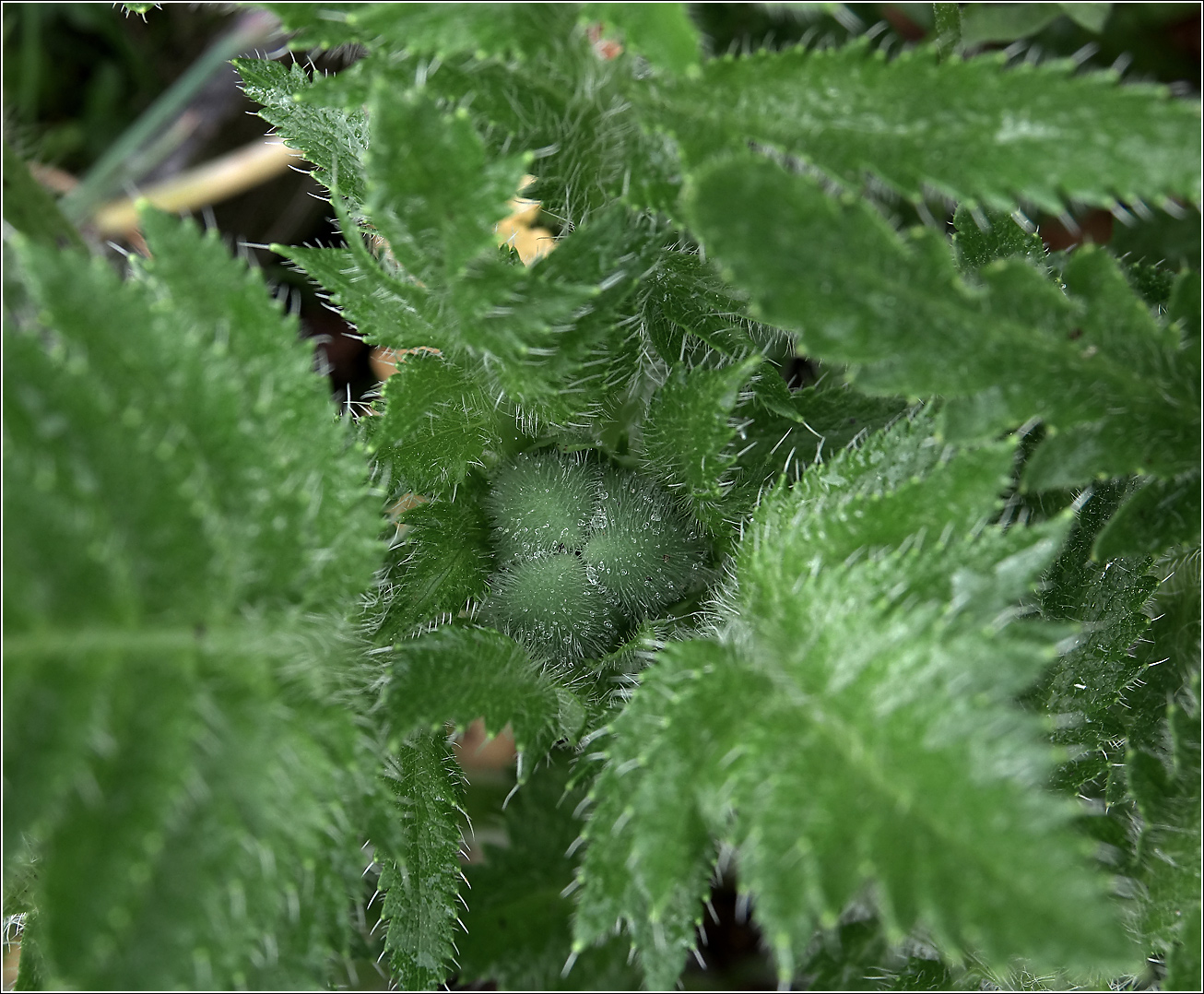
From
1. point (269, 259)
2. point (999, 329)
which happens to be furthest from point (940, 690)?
point (269, 259)

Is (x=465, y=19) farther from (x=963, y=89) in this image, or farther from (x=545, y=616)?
(x=545, y=616)

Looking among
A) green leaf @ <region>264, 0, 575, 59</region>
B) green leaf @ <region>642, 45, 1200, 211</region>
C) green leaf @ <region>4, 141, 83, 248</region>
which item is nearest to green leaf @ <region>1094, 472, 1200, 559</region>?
green leaf @ <region>642, 45, 1200, 211</region>

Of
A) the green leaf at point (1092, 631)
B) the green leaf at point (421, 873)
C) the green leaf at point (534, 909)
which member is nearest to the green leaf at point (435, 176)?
the green leaf at point (421, 873)

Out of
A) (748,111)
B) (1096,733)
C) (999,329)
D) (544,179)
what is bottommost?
(1096,733)

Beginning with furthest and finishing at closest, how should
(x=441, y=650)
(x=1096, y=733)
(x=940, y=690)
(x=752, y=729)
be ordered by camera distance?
(x=1096, y=733), (x=441, y=650), (x=752, y=729), (x=940, y=690)

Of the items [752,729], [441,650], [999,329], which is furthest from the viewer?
[441,650]

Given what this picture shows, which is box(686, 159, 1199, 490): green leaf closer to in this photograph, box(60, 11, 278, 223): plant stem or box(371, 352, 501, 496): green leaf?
box(371, 352, 501, 496): green leaf

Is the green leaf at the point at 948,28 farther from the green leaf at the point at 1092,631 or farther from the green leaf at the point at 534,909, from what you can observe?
the green leaf at the point at 534,909
